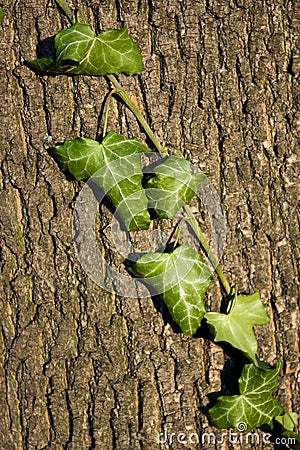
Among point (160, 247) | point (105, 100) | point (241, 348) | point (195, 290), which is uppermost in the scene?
point (105, 100)

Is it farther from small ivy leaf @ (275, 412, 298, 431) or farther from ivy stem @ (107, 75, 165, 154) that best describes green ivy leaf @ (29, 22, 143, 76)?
small ivy leaf @ (275, 412, 298, 431)

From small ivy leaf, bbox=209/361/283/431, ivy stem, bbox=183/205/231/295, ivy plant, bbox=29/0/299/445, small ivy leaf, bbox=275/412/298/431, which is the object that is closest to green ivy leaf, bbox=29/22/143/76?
ivy plant, bbox=29/0/299/445

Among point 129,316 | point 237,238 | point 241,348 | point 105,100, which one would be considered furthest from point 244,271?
point 105,100

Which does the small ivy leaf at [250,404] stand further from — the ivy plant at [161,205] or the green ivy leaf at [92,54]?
Result: the green ivy leaf at [92,54]

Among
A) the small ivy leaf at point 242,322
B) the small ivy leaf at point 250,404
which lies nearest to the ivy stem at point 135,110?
the small ivy leaf at point 242,322

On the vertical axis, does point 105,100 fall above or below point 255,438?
above

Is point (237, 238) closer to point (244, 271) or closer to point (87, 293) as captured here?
point (244, 271)
